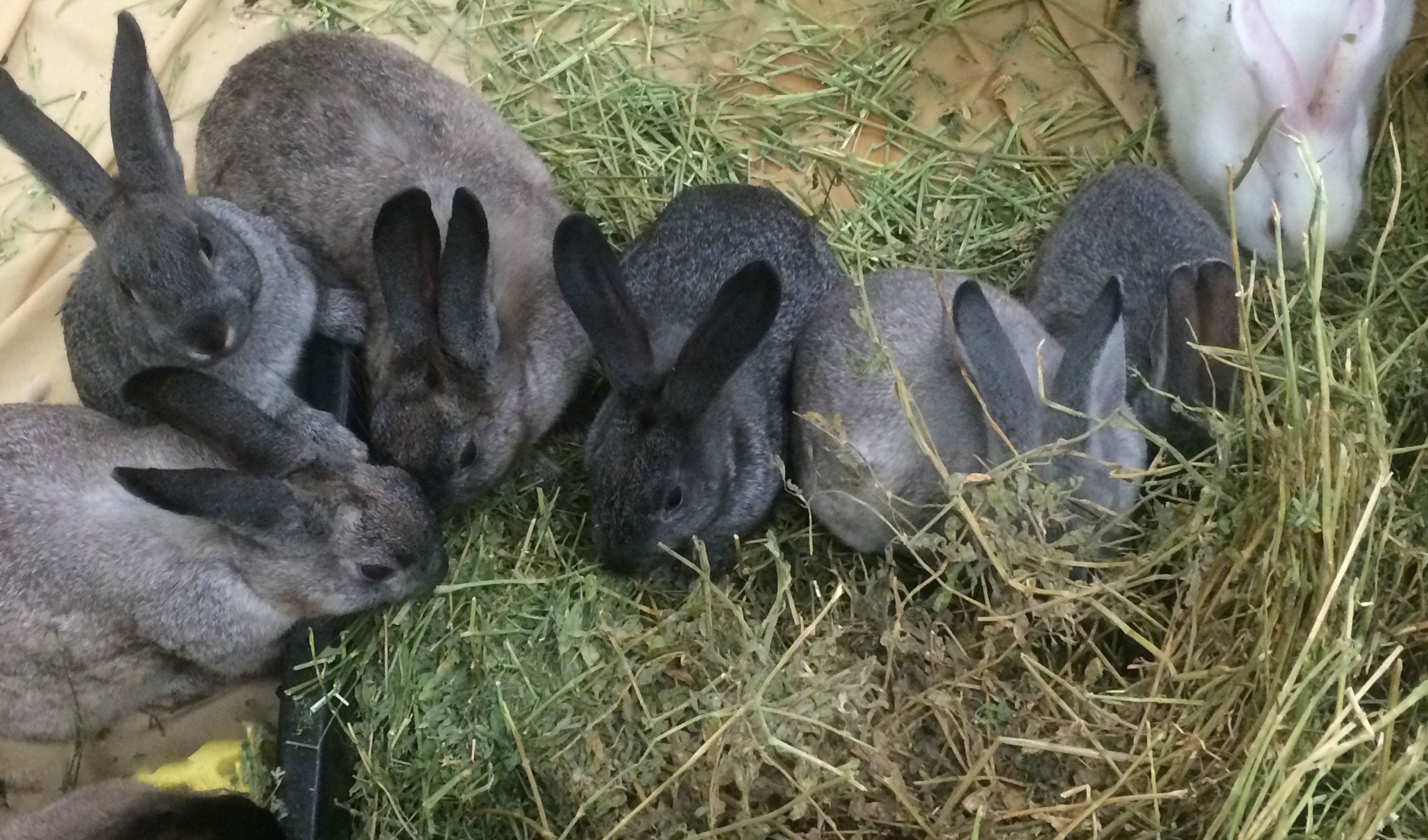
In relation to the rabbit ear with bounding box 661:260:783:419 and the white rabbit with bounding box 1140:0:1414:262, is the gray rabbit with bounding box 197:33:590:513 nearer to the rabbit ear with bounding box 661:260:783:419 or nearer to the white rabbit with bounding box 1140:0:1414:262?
the rabbit ear with bounding box 661:260:783:419

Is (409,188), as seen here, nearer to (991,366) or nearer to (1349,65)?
(991,366)

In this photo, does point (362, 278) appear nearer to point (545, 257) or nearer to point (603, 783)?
point (545, 257)

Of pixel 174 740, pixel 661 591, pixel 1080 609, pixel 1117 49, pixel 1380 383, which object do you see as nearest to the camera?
pixel 1080 609

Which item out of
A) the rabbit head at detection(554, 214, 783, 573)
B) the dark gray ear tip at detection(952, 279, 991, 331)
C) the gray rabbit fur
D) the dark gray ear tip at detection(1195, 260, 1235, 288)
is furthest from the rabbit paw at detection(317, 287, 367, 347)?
the dark gray ear tip at detection(1195, 260, 1235, 288)

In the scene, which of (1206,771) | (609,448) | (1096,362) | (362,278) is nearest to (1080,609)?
(1206,771)

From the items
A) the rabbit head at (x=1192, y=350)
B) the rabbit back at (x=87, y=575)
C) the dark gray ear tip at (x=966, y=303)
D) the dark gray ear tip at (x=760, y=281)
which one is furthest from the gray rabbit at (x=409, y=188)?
the rabbit head at (x=1192, y=350)

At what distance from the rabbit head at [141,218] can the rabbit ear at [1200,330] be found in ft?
9.00

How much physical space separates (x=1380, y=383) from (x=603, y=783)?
7.71 ft

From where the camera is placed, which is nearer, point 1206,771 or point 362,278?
point 1206,771

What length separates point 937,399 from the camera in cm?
292

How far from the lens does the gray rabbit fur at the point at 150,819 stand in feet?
7.96

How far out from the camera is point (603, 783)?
8.36 feet

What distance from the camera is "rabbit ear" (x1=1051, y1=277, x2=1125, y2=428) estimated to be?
2.60m

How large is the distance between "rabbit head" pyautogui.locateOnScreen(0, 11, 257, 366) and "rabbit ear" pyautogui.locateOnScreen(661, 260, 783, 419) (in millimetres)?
1334
